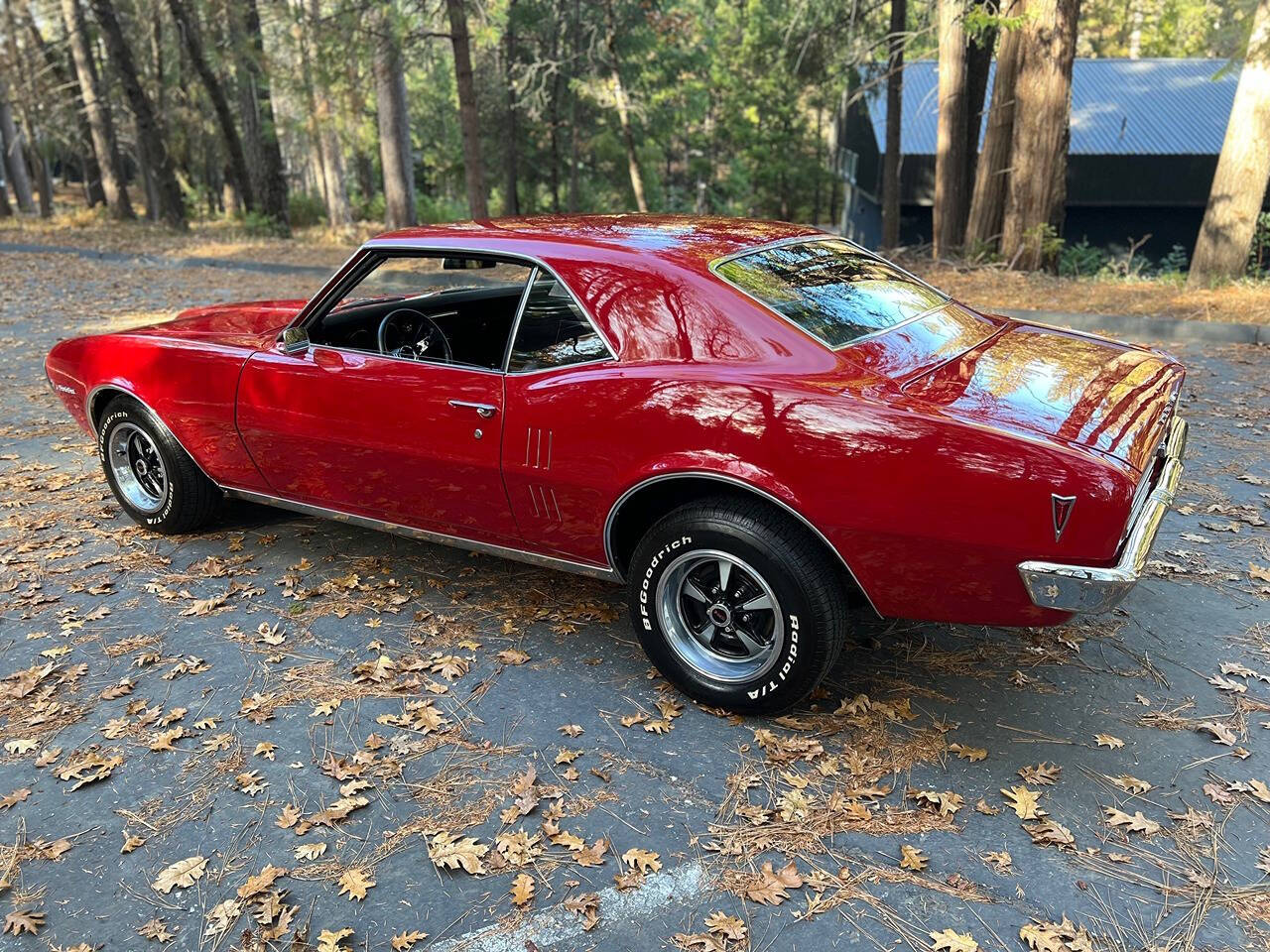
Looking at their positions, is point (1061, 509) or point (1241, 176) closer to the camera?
point (1061, 509)

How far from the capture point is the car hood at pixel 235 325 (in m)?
4.48

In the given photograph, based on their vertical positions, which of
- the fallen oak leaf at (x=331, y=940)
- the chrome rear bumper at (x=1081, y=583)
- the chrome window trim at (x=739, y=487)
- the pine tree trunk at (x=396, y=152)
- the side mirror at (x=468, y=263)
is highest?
the pine tree trunk at (x=396, y=152)

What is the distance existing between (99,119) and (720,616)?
29.1m

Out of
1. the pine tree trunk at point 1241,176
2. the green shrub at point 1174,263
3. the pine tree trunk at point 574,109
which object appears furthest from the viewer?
the pine tree trunk at point 574,109

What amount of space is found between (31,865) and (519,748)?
1.51 m

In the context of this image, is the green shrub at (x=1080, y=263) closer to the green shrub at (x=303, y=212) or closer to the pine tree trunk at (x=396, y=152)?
the pine tree trunk at (x=396, y=152)

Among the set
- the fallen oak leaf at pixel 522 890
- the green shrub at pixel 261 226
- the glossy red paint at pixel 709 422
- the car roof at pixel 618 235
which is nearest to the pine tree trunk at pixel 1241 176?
the glossy red paint at pixel 709 422

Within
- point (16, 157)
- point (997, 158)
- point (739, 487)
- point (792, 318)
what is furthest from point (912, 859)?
point (16, 157)

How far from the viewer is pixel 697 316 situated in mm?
3254

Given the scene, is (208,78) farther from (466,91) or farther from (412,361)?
(412,361)

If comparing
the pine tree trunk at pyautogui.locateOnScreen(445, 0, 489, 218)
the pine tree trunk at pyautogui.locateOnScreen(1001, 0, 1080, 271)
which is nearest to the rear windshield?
the pine tree trunk at pyautogui.locateOnScreen(1001, 0, 1080, 271)

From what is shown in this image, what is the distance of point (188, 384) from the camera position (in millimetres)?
4465

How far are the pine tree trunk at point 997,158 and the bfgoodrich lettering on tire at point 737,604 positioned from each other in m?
11.5

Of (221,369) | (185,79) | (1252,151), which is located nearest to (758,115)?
(185,79)
